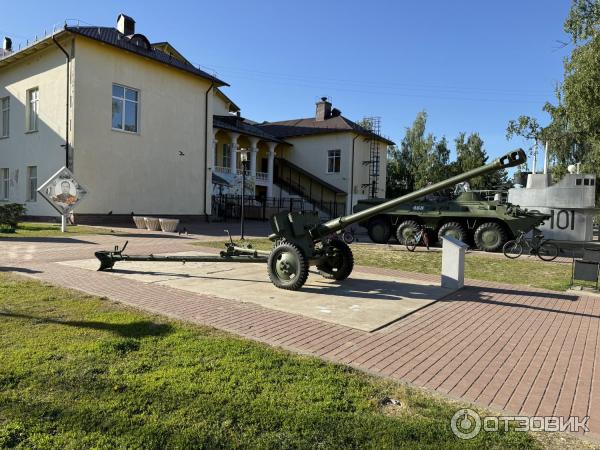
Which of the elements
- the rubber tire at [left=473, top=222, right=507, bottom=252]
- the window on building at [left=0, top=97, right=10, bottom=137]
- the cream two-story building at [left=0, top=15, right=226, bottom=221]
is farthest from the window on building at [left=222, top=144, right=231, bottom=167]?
the rubber tire at [left=473, top=222, right=507, bottom=252]

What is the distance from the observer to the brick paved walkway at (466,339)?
11.9 feet

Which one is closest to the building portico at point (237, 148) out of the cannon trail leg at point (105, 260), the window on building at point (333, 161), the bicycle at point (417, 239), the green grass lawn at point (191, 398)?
the window on building at point (333, 161)

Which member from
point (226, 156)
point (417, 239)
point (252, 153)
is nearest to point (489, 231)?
point (417, 239)

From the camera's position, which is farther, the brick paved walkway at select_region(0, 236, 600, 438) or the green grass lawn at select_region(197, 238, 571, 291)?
the green grass lawn at select_region(197, 238, 571, 291)

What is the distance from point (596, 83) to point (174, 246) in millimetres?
13838

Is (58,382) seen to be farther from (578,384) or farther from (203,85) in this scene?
(203,85)

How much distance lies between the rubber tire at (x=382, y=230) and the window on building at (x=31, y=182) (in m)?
17.3

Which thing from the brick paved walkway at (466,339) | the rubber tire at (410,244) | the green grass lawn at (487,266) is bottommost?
the brick paved walkway at (466,339)

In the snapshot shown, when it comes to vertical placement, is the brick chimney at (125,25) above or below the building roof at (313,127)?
above

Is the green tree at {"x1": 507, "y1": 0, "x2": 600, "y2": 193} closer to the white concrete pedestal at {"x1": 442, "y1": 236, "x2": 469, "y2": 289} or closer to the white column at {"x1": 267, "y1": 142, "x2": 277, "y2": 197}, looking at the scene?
the white concrete pedestal at {"x1": 442, "y1": 236, "x2": 469, "y2": 289}

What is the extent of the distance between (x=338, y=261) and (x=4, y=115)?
25634mm

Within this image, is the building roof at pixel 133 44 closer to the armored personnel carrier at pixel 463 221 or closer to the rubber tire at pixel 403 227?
the armored personnel carrier at pixel 463 221

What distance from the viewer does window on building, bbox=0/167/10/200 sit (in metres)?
25.5

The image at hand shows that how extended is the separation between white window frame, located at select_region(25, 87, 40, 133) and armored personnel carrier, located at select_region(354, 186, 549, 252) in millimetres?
16887
